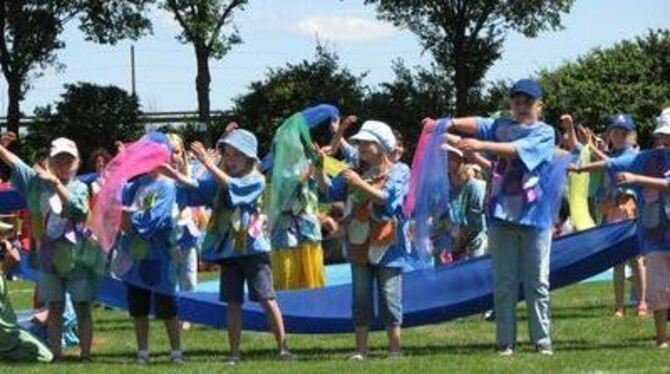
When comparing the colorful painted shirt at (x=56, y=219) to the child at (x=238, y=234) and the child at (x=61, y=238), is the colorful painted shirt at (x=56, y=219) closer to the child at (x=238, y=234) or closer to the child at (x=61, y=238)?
the child at (x=61, y=238)

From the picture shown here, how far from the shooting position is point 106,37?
41.6 meters

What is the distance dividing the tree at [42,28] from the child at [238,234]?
1188 inches

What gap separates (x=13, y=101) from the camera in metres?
39.3

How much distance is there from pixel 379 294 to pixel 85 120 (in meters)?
28.5

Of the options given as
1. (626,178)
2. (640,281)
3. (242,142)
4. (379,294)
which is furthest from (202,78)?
(626,178)

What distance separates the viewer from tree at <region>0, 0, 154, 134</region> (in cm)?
3953

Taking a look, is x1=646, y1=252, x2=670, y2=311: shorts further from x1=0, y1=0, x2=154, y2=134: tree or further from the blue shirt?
x1=0, y1=0, x2=154, y2=134: tree

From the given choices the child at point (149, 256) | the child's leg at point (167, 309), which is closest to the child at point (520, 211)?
the child at point (149, 256)

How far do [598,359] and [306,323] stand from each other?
2570 millimetres

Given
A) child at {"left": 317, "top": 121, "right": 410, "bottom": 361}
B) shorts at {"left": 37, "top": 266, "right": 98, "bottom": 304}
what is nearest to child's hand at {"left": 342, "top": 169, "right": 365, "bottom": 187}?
child at {"left": 317, "top": 121, "right": 410, "bottom": 361}

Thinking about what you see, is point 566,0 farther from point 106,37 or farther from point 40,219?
point 40,219

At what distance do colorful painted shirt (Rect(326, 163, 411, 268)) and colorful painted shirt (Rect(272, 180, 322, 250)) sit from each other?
70.6 inches

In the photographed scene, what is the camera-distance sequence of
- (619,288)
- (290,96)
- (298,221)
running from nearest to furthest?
(298,221)
(619,288)
(290,96)

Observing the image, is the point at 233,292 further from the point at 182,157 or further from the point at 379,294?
the point at 182,157
